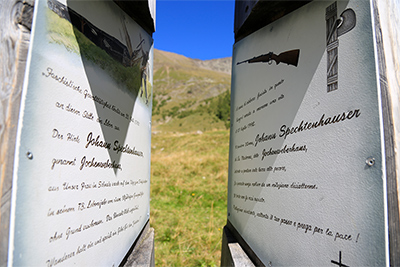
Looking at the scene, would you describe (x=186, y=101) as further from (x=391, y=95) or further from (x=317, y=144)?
(x=391, y=95)

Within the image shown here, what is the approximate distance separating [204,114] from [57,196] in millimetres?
36831

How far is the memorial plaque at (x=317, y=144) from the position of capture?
1.15 meters

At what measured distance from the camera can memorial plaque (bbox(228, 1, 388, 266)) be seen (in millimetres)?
1149

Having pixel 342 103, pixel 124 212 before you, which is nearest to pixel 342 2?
pixel 342 103

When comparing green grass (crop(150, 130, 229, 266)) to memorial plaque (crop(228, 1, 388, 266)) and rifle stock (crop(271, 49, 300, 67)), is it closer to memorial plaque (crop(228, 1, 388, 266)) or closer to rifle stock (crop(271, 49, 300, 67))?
memorial plaque (crop(228, 1, 388, 266))

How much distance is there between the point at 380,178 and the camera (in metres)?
1.08

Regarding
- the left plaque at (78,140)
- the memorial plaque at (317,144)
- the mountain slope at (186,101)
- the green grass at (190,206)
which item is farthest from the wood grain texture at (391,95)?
the mountain slope at (186,101)

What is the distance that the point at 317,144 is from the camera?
1.43 meters

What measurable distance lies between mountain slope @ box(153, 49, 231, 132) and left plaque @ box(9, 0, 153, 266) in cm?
2741

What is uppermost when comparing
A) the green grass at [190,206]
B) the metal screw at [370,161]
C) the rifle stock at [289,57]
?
the rifle stock at [289,57]

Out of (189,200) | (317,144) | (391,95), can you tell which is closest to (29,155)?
(317,144)

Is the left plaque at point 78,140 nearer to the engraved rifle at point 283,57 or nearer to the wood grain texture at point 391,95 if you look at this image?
the engraved rifle at point 283,57

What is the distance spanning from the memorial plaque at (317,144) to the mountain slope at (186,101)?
2731 cm

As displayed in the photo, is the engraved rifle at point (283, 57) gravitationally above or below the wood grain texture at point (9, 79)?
above
